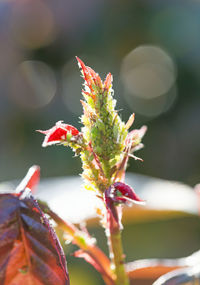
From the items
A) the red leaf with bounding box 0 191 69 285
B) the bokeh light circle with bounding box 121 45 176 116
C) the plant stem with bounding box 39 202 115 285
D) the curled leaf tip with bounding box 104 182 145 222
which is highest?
the curled leaf tip with bounding box 104 182 145 222

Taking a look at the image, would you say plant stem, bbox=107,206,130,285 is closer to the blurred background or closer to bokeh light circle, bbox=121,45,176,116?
the blurred background

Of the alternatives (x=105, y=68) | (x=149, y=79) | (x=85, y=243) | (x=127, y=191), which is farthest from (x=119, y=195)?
(x=149, y=79)

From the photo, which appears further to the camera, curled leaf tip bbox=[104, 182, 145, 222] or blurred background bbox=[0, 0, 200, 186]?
blurred background bbox=[0, 0, 200, 186]

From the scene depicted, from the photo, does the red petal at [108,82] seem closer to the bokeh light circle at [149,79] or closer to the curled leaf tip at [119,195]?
the curled leaf tip at [119,195]

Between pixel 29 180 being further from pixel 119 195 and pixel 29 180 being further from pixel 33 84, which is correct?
pixel 33 84

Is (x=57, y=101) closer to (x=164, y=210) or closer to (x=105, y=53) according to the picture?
(x=105, y=53)

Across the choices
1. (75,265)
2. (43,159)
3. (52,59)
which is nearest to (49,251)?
(75,265)

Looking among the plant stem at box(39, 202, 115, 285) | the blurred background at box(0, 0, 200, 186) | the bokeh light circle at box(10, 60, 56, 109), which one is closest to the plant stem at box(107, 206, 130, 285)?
the plant stem at box(39, 202, 115, 285)
